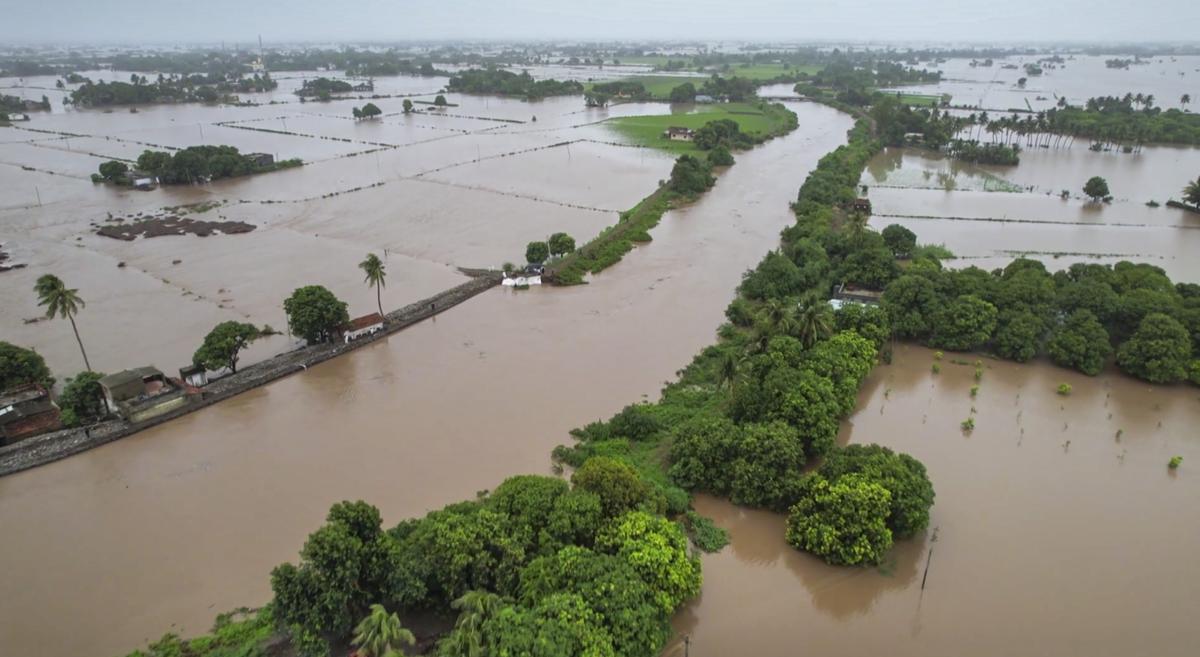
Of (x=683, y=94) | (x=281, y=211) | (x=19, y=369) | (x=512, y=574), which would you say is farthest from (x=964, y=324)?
(x=683, y=94)

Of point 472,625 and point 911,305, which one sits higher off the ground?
point 472,625

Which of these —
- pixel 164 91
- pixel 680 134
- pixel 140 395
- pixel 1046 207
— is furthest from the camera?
pixel 164 91

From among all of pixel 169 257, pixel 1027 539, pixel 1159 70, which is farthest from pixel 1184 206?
pixel 1159 70

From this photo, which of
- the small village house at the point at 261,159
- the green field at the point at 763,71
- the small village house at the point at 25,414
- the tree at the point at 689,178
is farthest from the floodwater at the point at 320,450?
the green field at the point at 763,71

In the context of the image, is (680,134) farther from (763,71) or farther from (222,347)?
(763,71)

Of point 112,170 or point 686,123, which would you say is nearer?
point 112,170

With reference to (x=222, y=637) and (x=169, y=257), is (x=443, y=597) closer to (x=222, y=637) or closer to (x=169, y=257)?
(x=222, y=637)

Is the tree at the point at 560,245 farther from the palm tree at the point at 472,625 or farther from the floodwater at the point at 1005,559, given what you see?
the palm tree at the point at 472,625
